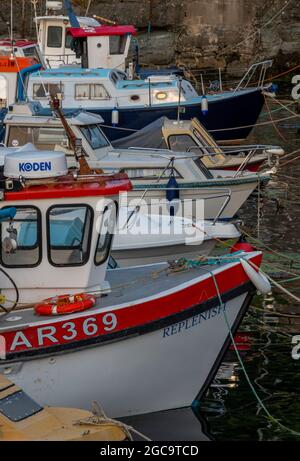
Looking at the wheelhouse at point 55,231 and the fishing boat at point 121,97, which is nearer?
the wheelhouse at point 55,231

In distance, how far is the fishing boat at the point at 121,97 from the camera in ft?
85.0

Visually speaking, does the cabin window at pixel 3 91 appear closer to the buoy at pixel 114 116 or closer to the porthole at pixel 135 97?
the buoy at pixel 114 116

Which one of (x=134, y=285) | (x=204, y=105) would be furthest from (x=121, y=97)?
(x=134, y=285)

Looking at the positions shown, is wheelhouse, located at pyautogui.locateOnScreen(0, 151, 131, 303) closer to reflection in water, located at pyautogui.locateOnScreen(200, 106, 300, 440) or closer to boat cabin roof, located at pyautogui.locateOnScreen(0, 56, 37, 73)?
reflection in water, located at pyautogui.locateOnScreen(200, 106, 300, 440)

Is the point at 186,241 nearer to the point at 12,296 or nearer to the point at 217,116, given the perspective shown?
the point at 12,296

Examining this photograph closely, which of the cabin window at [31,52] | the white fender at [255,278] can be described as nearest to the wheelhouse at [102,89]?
the cabin window at [31,52]

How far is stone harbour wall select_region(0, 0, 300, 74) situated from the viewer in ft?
142

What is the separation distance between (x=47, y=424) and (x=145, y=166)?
9748 millimetres

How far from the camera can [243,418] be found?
12086 millimetres

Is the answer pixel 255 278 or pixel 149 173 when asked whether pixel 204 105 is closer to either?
pixel 149 173

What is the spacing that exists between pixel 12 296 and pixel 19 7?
3443 centimetres

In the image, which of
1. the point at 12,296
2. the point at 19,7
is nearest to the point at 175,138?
the point at 12,296

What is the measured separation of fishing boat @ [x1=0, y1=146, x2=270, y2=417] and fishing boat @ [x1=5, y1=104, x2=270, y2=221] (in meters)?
6.51

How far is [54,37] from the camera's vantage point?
32094mm
